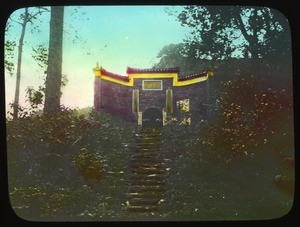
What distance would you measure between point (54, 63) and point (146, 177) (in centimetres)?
97

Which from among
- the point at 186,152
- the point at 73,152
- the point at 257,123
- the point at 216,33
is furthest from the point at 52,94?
the point at 257,123

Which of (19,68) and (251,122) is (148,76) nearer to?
(251,122)

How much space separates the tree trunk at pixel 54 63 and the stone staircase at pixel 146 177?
2.07ft

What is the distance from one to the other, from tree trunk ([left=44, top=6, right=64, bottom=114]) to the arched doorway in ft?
1.93

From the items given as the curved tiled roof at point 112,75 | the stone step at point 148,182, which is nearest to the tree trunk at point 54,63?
the curved tiled roof at point 112,75

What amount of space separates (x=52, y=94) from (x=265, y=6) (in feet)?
4.98

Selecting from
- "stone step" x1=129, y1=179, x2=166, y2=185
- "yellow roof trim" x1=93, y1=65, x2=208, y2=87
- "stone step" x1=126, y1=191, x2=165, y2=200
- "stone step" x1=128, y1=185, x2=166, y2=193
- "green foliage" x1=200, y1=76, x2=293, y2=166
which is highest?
"yellow roof trim" x1=93, y1=65, x2=208, y2=87

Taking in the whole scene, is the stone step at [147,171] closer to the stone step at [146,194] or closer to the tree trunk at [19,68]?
the stone step at [146,194]

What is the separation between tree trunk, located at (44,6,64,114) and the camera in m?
2.75

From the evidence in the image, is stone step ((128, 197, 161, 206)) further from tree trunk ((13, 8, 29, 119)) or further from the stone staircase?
tree trunk ((13, 8, 29, 119))

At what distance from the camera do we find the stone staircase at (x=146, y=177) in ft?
8.95

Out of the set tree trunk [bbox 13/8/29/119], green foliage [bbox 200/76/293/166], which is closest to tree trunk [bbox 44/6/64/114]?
tree trunk [bbox 13/8/29/119]

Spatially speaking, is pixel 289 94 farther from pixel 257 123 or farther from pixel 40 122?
pixel 40 122

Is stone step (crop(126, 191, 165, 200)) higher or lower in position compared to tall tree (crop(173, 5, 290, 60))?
lower
